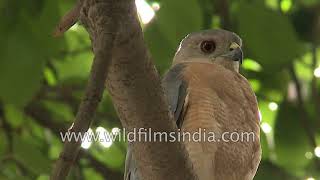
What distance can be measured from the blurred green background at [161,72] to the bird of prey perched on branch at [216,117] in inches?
8.7

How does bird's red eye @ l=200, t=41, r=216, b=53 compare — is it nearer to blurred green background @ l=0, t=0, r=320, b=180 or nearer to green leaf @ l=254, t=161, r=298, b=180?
blurred green background @ l=0, t=0, r=320, b=180

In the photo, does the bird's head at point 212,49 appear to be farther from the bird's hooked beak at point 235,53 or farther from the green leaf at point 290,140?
the green leaf at point 290,140

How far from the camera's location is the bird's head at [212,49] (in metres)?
4.34

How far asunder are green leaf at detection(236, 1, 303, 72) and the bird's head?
212 millimetres

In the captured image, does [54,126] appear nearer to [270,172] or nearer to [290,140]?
[270,172]

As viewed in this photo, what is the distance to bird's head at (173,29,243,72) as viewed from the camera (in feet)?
14.2

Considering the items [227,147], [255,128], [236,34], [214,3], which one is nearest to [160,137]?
[227,147]

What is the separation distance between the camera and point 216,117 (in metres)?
3.55

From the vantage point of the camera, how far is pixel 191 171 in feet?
8.47

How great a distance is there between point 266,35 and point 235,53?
46cm

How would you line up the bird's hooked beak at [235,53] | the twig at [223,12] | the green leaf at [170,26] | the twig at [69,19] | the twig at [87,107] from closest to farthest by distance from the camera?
the twig at [87,107] < the twig at [69,19] < the green leaf at [170,26] < the bird's hooked beak at [235,53] < the twig at [223,12]

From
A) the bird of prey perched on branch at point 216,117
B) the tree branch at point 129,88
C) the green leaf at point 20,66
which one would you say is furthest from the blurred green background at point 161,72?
the tree branch at point 129,88

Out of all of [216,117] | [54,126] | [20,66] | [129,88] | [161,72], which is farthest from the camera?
[54,126]

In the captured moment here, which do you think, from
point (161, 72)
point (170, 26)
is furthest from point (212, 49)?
point (170, 26)
